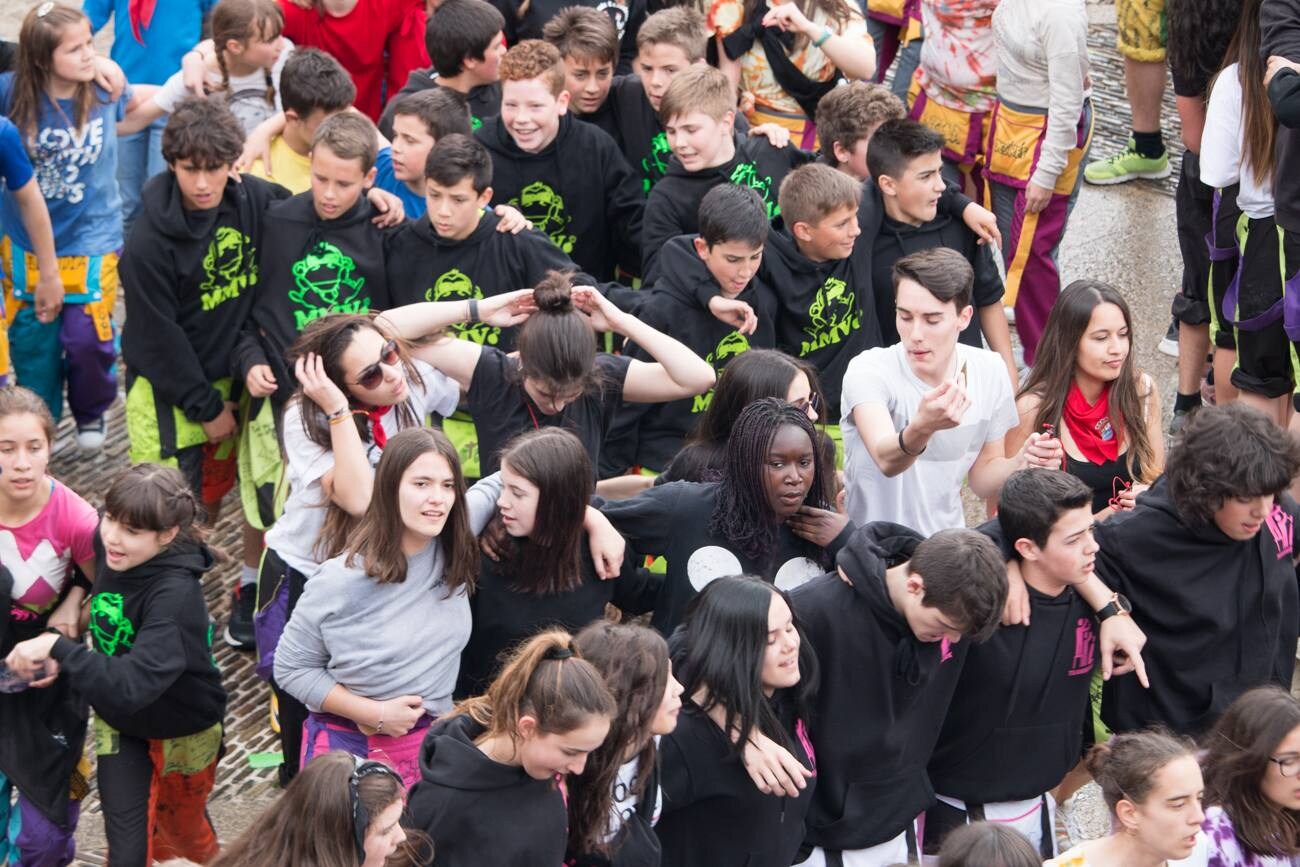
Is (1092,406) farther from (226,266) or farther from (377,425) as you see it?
(226,266)

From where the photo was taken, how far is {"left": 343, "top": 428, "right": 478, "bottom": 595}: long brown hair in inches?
176

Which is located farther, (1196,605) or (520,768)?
(1196,605)

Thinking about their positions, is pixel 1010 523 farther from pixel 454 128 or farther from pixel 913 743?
pixel 454 128

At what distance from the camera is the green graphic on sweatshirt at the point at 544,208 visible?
6.65 metres

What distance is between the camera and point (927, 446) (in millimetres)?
5324

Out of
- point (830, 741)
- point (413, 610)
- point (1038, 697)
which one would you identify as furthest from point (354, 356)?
point (1038, 697)

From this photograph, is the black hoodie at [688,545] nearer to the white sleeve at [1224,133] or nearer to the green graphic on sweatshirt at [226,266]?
the green graphic on sweatshirt at [226,266]

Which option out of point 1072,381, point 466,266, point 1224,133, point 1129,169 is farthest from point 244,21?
point 1129,169

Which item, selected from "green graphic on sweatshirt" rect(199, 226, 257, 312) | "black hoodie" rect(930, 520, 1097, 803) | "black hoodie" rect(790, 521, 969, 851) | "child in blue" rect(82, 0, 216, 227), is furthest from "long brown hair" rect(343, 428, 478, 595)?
"child in blue" rect(82, 0, 216, 227)

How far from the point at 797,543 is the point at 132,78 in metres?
4.74

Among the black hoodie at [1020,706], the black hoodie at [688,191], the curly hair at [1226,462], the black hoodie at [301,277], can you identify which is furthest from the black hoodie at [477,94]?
the curly hair at [1226,462]

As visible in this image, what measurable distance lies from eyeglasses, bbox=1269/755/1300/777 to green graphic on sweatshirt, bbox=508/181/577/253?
3.30m

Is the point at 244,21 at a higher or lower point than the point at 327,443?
higher

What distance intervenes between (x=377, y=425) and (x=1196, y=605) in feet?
8.03
